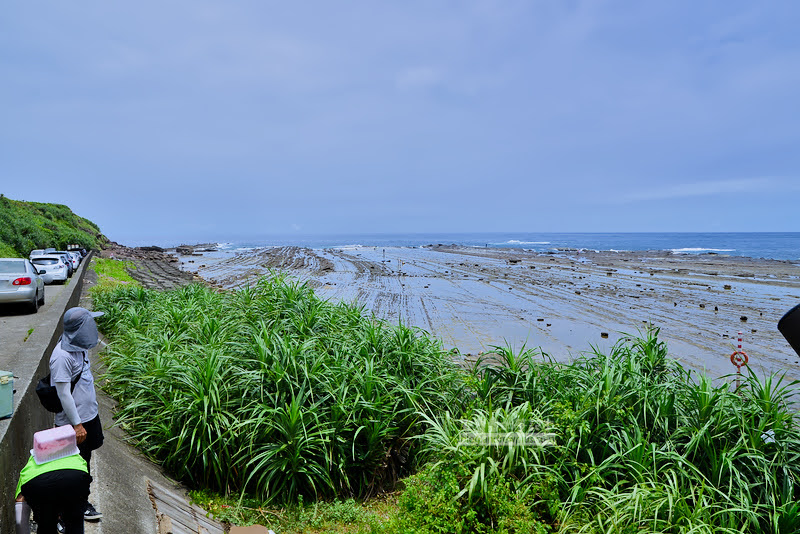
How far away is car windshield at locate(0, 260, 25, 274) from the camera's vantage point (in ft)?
32.9

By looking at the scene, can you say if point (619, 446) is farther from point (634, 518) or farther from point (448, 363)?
point (448, 363)

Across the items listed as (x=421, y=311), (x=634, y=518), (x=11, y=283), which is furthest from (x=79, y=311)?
(x=421, y=311)

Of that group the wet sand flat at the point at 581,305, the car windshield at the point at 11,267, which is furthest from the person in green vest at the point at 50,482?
the car windshield at the point at 11,267

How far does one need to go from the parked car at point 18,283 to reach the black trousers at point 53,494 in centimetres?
962

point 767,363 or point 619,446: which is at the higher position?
point 619,446

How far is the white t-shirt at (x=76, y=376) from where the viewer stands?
10.8 ft

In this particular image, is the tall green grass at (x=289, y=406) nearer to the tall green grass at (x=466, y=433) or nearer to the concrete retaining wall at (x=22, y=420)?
the tall green grass at (x=466, y=433)

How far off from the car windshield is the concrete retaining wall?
185 inches

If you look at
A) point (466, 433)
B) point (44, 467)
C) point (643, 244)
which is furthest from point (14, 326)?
point (643, 244)

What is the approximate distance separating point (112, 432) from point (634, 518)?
5.55m

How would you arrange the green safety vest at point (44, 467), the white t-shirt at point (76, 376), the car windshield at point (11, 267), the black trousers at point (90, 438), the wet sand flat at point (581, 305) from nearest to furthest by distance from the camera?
1. the green safety vest at point (44, 467)
2. the white t-shirt at point (76, 376)
3. the black trousers at point (90, 438)
4. the car windshield at point (11, 267)
5. the wet sand flat at point (581, 305)

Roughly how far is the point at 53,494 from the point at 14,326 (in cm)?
846

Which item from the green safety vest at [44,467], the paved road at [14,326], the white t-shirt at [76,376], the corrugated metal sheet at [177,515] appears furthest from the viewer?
the paved road at [14,326]

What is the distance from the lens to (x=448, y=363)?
6.54 meters
